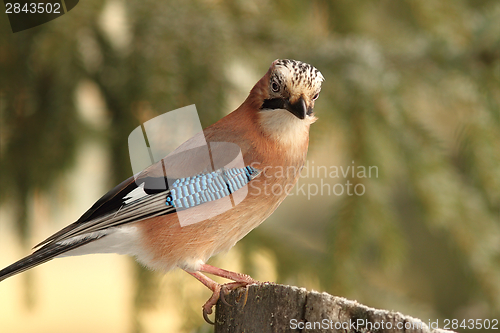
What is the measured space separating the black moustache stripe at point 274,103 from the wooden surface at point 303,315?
2.66 feet

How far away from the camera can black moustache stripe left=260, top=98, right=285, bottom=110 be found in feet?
6.95

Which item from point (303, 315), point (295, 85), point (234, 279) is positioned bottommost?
point (303, 315)

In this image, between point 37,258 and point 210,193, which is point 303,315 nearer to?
point 210,193

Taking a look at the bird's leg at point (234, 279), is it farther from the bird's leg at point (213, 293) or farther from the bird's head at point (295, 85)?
the bird's head at point (295, 85)

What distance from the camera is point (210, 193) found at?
1.98 metres

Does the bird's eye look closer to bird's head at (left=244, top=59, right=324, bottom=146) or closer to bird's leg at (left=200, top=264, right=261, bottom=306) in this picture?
bird's head at (left=244, top=59, right=324, bottom=146)

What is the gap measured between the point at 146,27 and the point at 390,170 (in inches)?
57.6

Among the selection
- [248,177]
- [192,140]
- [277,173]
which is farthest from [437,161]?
[192,140]

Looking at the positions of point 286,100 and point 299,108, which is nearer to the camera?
point 299,108

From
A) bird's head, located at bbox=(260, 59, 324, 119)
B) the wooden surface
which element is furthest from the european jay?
the wooden surface

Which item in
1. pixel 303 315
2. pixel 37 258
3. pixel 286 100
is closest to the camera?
pixel 303 315

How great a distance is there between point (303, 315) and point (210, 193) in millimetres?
646

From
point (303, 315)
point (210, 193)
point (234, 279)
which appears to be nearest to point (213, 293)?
point (234, 279)

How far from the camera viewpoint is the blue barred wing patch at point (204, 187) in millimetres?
1976
